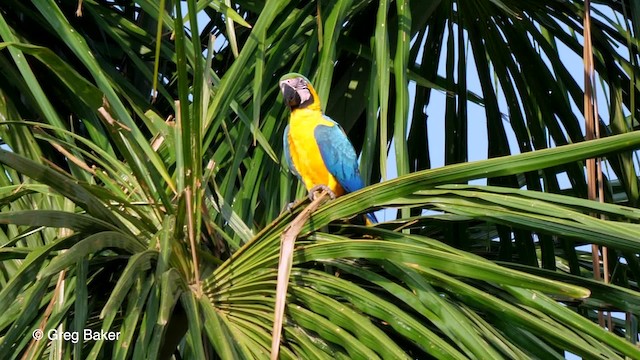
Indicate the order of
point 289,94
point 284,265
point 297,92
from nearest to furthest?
1. point 284,265
2. point 289,94
3. point 297,92

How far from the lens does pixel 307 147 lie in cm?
302

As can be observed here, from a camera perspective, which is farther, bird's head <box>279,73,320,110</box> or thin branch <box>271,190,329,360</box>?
bird's head <box>279,73,320,110</box>

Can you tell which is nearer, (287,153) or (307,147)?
(287,153)

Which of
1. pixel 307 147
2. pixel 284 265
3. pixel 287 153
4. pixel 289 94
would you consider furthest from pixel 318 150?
pixel 284 265

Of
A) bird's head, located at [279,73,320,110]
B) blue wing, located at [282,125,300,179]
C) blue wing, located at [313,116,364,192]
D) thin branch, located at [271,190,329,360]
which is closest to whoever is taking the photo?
thin branch, located at [271,190,329,360]

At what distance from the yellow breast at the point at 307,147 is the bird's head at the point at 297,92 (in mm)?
34

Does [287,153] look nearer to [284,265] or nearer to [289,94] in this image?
[289,94]

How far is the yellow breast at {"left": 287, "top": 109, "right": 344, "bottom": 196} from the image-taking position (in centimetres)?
302

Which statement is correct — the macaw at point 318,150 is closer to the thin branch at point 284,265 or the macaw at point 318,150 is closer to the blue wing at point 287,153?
the blue wing at point 287,153

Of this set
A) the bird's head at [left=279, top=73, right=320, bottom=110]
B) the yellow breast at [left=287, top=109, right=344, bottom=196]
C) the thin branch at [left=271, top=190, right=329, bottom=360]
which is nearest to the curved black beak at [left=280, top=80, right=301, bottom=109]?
the bird's head at [left=279, top=73, right=320, bottom=110]

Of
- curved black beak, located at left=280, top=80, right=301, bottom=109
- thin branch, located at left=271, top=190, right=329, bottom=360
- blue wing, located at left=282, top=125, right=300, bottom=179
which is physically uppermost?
curved black beak, located at left=280, top=80, right=301, bottom=109

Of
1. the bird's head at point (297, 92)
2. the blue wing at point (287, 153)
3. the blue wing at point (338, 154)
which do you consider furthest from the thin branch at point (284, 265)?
the blue wing at point (338, 154)

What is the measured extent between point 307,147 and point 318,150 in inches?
1.4

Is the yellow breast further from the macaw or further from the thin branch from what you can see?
the thin branch
